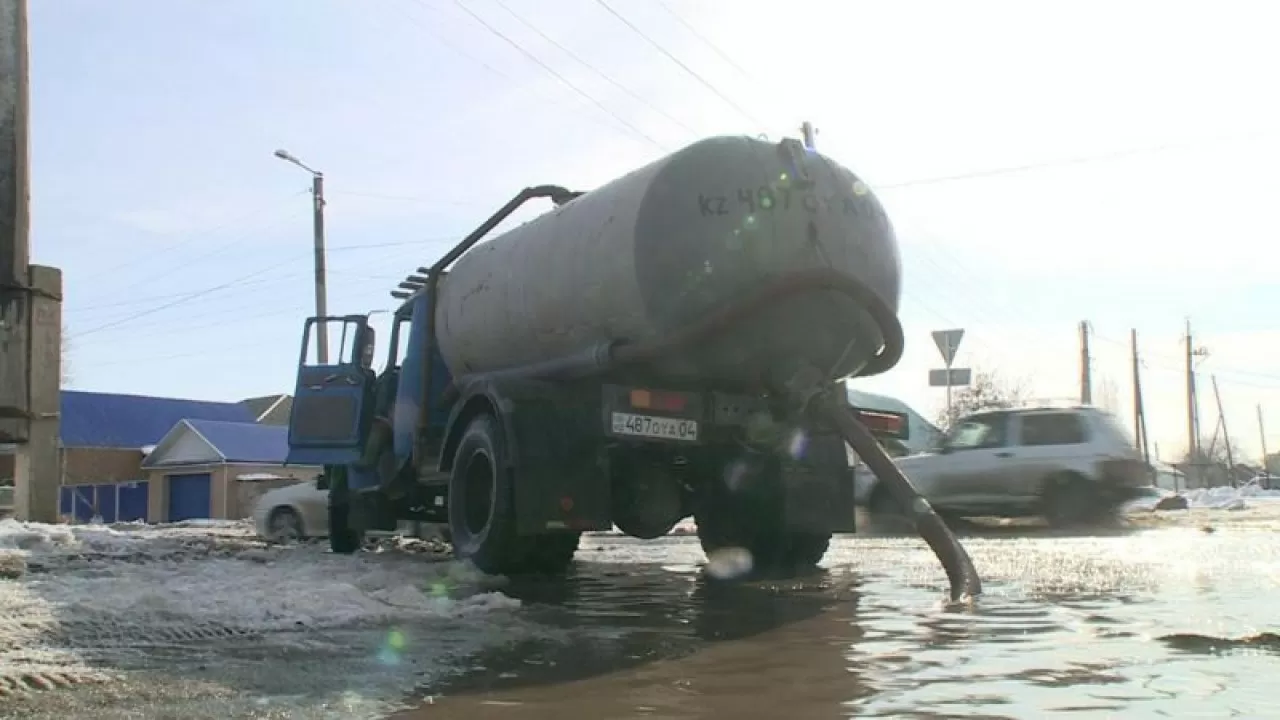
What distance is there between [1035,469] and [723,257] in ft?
32.1

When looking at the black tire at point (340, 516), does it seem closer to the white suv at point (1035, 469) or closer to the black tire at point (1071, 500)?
the white suv at point (1035, 469)

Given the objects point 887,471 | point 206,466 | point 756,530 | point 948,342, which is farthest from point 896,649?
point 206,466

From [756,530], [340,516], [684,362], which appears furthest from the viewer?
[340,516]

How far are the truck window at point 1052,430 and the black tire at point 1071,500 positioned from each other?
484 millimetres

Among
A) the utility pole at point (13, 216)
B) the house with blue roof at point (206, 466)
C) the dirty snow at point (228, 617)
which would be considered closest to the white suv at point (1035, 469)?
the dirty snow at point (228, 617)

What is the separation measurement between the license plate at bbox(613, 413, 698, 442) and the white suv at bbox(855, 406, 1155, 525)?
8907 millimetres

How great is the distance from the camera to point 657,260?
711cm

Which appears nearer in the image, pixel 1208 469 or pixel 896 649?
pixel 896 649

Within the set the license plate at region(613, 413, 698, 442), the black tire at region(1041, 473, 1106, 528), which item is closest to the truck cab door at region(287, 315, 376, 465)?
the license plate at region(613, 413, 698, 442)

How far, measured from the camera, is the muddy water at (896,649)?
372 cm

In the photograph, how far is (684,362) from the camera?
291 inches

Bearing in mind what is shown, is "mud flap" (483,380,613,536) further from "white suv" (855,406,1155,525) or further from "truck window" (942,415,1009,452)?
"truck window" (942,415,1009,452)

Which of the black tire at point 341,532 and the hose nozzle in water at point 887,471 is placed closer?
the hose nozzle in water at point 887,471

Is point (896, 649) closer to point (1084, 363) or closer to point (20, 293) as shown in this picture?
point (20, 293)
